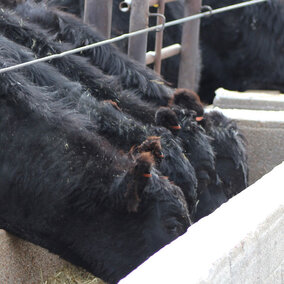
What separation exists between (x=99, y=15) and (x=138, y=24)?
0.25 meters

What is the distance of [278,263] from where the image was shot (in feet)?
8.27

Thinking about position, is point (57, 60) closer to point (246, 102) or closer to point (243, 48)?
point (246, 102)

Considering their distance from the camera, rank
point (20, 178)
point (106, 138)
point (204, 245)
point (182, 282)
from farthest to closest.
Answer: point (106, 138) < point (20, 178) < point (204, 245) < point (182, 282)

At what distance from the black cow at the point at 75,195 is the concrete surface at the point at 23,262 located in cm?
40

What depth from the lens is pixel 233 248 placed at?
6.80 feet

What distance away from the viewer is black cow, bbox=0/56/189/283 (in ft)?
8.64

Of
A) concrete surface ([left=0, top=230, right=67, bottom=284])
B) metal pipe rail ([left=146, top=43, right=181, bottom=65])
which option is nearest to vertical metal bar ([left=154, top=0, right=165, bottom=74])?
metal pipe rail ([left=146, top=43, right=181, bottom=65])

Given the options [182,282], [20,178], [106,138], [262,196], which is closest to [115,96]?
[106,138]

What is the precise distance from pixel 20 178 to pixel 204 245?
0.96 meters

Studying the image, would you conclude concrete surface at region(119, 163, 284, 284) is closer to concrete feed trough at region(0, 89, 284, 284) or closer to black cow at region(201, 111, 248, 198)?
concrete feed trough at region(0, 89, 284, 284)

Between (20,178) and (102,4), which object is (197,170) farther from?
(102,4)

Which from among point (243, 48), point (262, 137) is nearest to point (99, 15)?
point (262, 137)

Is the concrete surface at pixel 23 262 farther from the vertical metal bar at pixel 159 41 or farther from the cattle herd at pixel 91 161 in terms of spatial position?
the vertical metal bar at pixel 159 41

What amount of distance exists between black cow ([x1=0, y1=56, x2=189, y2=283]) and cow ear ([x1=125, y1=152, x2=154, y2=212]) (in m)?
0.02
